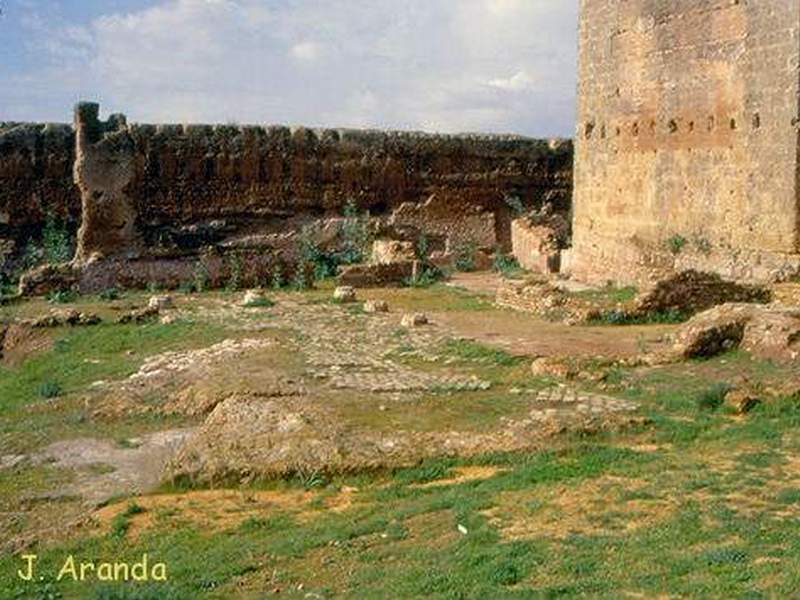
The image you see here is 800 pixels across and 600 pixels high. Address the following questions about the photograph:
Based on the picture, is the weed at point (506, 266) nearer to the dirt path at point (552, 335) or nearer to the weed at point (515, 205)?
the weed at point (515, 205)

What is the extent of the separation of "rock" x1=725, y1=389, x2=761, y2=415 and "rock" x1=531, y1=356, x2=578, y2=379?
5.49 ft

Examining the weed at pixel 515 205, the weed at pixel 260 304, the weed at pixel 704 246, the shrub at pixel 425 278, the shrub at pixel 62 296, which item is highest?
the weed at pixel 515 205

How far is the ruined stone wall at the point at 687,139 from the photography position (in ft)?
49.6

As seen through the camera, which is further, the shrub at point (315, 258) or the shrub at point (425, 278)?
the shrub at point (315, 258)

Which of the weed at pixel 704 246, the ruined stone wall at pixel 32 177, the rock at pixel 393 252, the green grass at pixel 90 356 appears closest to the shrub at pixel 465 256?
the rock at pixel 393 252

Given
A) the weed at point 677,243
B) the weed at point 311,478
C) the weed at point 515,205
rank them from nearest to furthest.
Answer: the weed at point 311,478 → the weed at point 677,243 → the weed at point 515,205

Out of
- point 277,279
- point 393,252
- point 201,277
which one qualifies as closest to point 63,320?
point 201,277

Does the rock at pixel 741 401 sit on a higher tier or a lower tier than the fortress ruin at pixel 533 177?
lower

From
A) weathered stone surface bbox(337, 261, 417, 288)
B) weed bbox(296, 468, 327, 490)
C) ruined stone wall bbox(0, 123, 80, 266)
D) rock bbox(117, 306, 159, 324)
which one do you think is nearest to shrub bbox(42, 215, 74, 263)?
ruined stone wall bbox(0, 123, 80, 266)

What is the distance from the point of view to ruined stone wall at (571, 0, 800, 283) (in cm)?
1512

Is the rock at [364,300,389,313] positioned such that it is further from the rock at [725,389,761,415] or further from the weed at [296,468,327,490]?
the weed at [296,468,327,490]

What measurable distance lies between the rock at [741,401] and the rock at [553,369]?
1.67 meters

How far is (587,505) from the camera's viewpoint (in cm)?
693

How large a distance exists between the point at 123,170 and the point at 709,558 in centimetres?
1846
